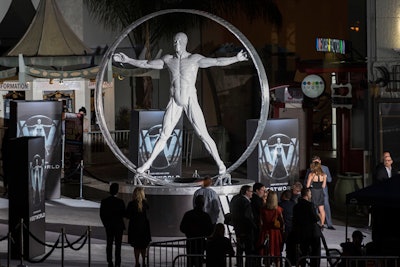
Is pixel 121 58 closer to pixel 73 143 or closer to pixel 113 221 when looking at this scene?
pixel 113 221

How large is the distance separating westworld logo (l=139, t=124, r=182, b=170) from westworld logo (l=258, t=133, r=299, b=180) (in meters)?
3.33

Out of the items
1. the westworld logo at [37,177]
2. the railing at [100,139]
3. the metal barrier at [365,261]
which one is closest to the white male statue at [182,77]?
the westworld logo at [37,177]

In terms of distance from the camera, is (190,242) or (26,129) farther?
(26,129)

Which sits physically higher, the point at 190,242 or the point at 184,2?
the point at 184,2

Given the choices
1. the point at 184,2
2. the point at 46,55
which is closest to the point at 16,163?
the point at 46,55

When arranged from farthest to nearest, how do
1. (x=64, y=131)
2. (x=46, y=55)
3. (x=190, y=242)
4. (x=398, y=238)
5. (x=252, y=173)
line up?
(x=46, y=55) < (x=64, y=131) < (x=252, y=173) < (x=190, y=242) < (x=398, y=238)

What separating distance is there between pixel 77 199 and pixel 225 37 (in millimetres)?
13387

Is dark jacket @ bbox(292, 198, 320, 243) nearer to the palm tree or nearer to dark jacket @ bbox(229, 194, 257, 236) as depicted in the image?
dark jacket @ bbox(229, 194, 257, 236)

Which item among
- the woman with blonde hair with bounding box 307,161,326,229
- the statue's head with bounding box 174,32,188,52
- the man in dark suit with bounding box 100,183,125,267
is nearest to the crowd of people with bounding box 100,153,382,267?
the man in dark suit with bounding box 100,183,125,267

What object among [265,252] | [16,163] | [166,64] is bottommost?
[265,252]

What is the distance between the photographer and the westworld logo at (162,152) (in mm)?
27578

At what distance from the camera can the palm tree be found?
38.8m

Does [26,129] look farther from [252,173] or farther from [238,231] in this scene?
[238,231]

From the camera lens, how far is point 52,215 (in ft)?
85.8
